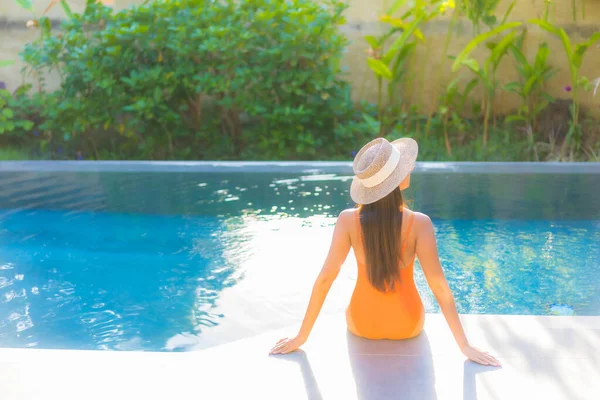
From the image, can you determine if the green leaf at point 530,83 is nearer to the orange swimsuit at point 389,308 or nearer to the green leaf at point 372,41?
the green leaf at point 372,41

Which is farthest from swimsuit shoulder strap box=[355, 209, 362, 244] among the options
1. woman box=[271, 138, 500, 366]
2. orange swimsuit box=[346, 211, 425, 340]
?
orange swimsuit box=[346, 211, 425, 340]

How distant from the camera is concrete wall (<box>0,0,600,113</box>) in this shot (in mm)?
8180

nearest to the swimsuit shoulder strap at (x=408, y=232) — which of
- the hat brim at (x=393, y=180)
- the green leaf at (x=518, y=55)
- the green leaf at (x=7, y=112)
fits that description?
the hat brim at (x=393, y=180)

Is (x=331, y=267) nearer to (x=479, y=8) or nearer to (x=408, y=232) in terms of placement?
(x=408, y=232)

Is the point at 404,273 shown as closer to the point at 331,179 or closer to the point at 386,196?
the point at 386,196

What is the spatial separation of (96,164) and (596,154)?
222 inches

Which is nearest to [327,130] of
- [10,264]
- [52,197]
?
[52,197]

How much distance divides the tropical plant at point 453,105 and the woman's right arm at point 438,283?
557cm

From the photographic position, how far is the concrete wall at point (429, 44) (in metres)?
8.18

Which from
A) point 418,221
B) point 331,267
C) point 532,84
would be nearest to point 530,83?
point 532,84

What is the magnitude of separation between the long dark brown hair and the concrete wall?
6.03m

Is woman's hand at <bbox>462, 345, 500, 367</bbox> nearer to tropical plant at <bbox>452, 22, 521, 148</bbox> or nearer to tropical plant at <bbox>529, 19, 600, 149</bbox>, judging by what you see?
tropical plant at <bbox>452, 22, 521, 148</bbox>

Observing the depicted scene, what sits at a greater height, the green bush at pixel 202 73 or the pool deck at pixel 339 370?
the green bush at pixel 202 73

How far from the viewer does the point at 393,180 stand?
2.03 metres
